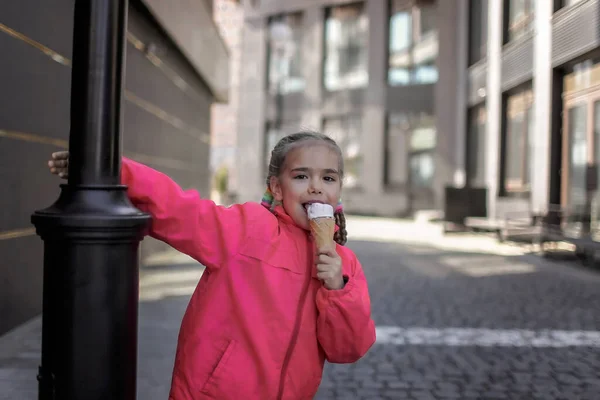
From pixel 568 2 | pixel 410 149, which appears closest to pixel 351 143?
pixel 410 149

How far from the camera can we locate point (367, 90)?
1043 inches

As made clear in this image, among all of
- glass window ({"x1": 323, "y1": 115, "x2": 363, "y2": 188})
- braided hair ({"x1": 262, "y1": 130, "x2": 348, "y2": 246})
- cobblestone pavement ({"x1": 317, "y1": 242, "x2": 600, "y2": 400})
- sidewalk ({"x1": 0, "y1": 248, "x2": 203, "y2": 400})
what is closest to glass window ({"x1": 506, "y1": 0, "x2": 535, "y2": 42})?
cobblestone pavement ({"x1": 317, "y1": 242, "x2": 600, "y2": 400})

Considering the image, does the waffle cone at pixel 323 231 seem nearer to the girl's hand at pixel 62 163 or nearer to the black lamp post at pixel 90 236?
the black lamp post at pixel 90 236

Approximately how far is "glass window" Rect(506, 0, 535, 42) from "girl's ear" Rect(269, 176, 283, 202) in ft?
48.4

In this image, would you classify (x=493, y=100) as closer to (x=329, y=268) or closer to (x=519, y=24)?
(x=519, y=24)

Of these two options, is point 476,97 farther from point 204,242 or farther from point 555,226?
point 204,242

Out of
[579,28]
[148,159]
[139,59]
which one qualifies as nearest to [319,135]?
[139,59]

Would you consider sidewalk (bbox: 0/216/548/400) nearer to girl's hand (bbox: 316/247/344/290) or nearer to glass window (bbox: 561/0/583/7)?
girl's hand (bbox: 316/247/344/290)

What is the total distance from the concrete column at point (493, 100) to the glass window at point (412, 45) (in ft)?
20.7

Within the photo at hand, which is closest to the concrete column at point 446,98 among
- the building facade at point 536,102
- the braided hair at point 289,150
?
the building facade at point 536,102

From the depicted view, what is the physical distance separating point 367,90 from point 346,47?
7.83ft

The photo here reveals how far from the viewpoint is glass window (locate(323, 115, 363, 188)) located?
2695 centimetres

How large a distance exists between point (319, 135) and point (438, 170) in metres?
22.3

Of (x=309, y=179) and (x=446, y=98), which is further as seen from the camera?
(x=446, y=98)
